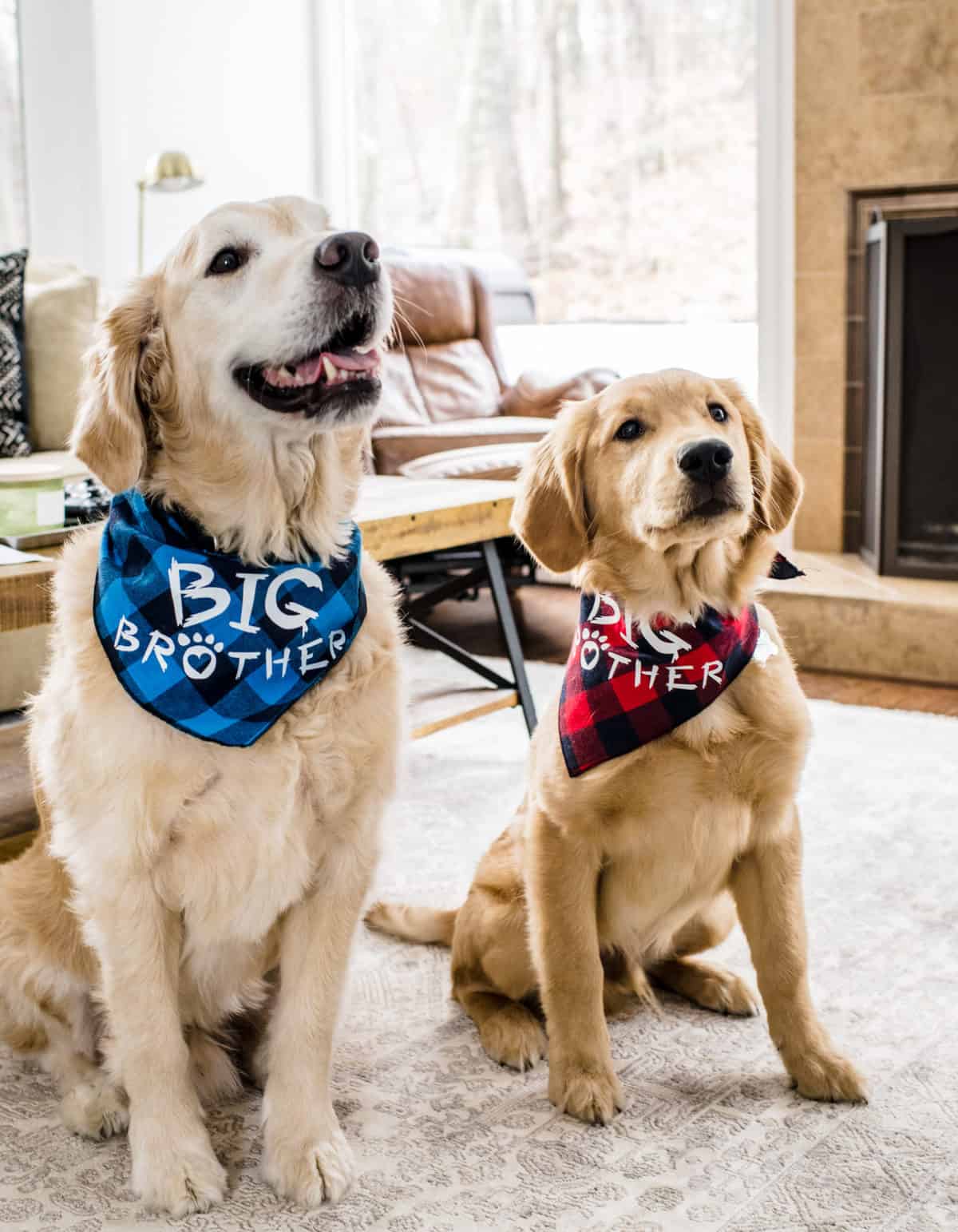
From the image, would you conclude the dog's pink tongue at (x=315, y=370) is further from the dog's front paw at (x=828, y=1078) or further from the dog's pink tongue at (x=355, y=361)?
the dog's front paw at (x=828, y=1078)

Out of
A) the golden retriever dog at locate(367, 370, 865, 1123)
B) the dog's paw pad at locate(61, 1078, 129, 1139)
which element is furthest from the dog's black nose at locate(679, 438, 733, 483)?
the dog's paw pad at locate(61, 1078, 129, 1139)

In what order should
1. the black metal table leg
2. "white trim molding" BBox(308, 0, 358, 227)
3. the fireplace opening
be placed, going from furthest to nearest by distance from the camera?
1. "white trim molding" BBox(308, 0, 358, 227)
2. the fireplace opening
3. the black metal table leg

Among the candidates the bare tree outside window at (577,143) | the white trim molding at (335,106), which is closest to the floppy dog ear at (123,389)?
the bare tree outside window at (577,143)

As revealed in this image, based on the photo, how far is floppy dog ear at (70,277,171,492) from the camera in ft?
4.68

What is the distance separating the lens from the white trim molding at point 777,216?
4125 mm

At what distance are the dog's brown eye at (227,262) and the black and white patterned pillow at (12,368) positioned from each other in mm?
2746

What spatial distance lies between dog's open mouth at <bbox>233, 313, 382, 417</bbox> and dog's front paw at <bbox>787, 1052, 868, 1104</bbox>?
37.3 inches

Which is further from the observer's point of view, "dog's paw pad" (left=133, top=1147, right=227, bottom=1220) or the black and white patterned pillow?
the black and white patterned pillow

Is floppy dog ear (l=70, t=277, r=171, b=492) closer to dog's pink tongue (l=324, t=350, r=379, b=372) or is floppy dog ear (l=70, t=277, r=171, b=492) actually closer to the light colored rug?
dog's pink tongue (l=324, t=350, r=379, b=372)

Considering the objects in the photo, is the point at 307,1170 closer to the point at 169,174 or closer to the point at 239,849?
the point at 239,849

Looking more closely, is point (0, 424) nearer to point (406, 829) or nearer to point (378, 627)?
point (406, 829)

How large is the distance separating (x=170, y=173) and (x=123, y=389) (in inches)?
142

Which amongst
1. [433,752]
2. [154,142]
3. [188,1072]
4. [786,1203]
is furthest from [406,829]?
[154,142]

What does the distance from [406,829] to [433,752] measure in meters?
0.54
